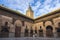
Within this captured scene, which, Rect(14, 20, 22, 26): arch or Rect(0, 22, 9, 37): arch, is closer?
Rect(0, 22, 9, 37): arch

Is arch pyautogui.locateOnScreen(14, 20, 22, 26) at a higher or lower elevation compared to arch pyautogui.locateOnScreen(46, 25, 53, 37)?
higher

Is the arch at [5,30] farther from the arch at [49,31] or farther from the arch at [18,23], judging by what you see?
the arch at [49,31]

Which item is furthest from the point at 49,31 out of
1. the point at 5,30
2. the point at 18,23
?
the point at 5,30

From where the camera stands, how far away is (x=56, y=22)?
1510 cm

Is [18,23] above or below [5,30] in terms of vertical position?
above

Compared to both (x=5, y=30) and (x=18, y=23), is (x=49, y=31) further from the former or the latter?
(x=5, y=30)

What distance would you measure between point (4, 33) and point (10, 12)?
3.64 meters

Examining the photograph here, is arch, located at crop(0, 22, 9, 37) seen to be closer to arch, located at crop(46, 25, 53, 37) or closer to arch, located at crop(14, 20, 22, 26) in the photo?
arch, located at crop(14, 20, 22, 26)

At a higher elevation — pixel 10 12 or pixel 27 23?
pixel 10 12

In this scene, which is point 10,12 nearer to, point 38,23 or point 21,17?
point 21,17

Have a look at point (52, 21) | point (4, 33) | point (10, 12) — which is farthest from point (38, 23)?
point (4, 33)

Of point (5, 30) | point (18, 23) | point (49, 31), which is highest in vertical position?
point (18, 23)

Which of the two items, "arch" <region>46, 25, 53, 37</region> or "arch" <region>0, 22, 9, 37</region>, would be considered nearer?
"arch" <region>0, 22, 9, 37</region>

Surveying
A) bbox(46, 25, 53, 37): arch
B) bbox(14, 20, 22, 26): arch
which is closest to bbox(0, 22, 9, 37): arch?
bbox(14, 20, 22, 26): arch
